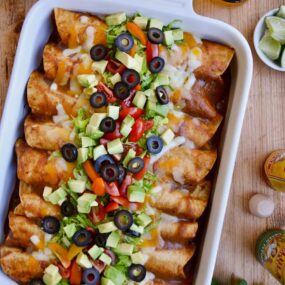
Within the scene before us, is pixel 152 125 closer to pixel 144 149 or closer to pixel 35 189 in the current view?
pixel 144 149

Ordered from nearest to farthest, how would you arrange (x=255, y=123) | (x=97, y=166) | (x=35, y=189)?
1. (x=97, y=166)
2. (x=35, y=189)
3. (x=255, y=123)

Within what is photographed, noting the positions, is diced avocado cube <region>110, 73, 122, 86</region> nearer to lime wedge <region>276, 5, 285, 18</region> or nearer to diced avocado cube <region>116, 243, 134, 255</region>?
diced avocado cube <region>116, 243, 134, 255</region>

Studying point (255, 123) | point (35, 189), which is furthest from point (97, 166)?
point (255, 123)

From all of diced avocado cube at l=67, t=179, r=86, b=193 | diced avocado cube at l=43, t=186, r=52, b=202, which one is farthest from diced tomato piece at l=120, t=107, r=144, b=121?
diced avocado cube at l=43, t=186, r=52, b=202

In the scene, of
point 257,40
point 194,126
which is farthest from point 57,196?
point 257,40

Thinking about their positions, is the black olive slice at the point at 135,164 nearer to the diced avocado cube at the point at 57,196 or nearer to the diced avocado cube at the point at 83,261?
the diced avocado cube at the point at 57,196

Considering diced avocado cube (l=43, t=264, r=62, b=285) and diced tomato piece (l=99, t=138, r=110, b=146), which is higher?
diced tomato piece (l=99, t=138, r=110, b=146)
